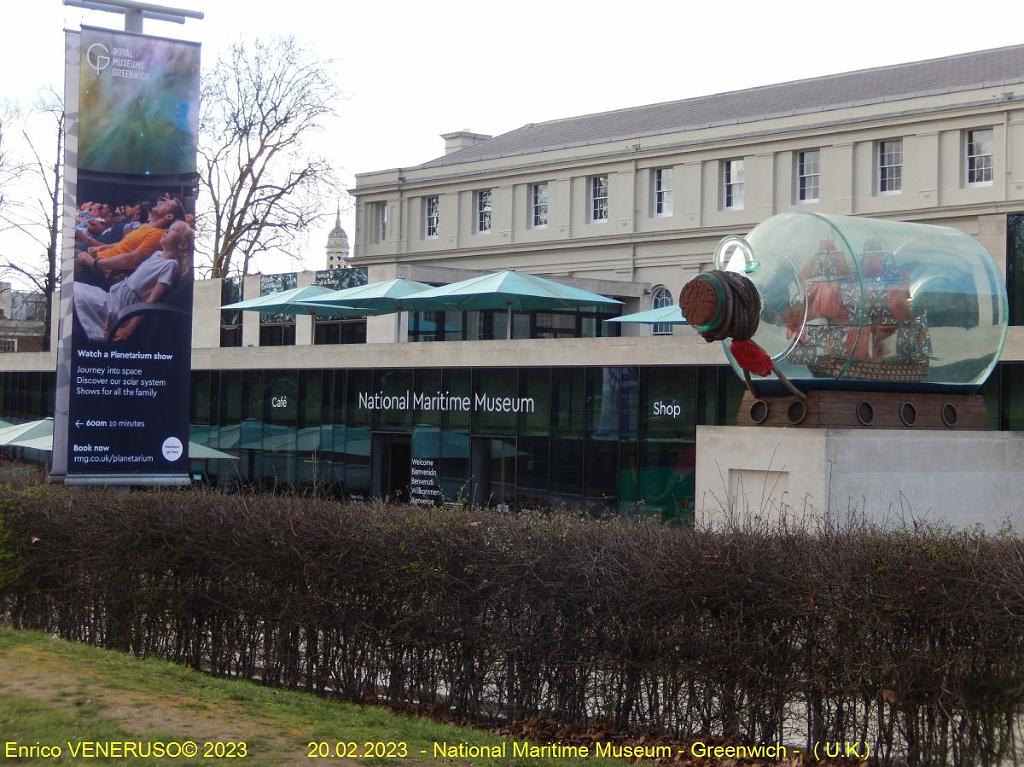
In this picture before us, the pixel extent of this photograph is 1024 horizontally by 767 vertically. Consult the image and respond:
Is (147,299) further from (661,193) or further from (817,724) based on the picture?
(661,193)

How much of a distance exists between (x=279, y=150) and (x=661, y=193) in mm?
Result: 16207

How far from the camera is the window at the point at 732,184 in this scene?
54.3m

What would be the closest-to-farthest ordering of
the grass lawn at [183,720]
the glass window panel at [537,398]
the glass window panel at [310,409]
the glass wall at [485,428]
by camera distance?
the grass lawn at [183,720] < the glass wall at [485,428] < the glass window panel at [537,398] < the glass window panel at [310,409]

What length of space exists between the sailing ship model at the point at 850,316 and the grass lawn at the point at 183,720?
610cm

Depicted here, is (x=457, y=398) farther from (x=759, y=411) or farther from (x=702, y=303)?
(x=702, y=303)

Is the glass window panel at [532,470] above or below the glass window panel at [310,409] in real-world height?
below

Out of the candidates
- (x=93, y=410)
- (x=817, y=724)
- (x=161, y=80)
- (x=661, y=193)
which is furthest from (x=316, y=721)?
(x=661, y=193)

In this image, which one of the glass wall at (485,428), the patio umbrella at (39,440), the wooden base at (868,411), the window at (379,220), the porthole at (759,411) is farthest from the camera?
the window at (379,220)

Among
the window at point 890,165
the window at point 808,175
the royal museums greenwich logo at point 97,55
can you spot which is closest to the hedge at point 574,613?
the royal museums greenwich logo at point 97,55

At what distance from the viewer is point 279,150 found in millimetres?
56844

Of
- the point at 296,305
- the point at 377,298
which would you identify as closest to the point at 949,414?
the point at 377,298

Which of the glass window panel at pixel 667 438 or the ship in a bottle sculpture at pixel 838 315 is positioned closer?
the ship in a bottle sculpture at pixel 838 315

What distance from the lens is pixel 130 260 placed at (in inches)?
778

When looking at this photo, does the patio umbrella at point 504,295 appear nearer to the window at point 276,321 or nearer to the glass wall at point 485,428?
the glass wall at point 485,428
